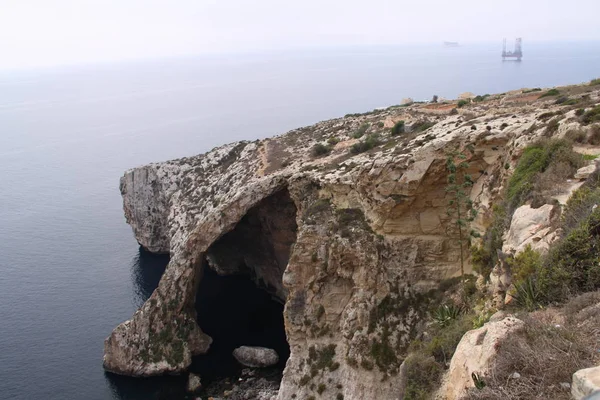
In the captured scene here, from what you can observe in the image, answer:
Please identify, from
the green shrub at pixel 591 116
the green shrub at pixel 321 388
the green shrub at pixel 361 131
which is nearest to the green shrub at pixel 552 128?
the green shrub at pixel 591 116

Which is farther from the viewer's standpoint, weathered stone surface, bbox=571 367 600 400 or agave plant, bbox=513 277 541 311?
agave plant, bbox=513 277 541 311

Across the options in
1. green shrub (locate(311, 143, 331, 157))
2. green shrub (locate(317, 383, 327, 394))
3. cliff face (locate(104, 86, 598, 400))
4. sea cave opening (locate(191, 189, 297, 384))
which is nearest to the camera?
cliff face (locate(104, 86, 598, 400))

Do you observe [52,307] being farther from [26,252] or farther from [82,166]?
[82,166]

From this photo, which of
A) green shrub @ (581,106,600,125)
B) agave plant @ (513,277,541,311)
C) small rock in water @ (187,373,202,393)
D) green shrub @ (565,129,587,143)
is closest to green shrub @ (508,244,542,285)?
agave plant @ (513,277,541,311)

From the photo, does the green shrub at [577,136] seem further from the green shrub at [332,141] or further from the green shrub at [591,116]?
the green shrub at [332,141]

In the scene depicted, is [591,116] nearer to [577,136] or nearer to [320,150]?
[577,136]

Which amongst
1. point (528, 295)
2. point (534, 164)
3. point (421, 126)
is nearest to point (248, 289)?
point (421, 126)

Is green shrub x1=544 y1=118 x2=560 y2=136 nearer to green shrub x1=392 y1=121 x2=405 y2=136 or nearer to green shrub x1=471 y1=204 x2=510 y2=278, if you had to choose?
green shrub x1=471 y1=204 x2=510 y2=278
